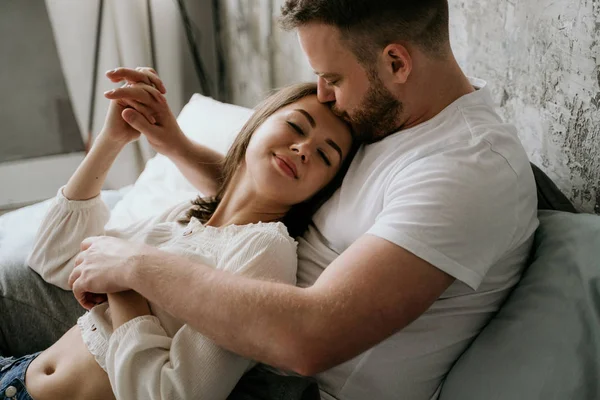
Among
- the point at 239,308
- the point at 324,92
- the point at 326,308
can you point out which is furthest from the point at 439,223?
the point at 324,92

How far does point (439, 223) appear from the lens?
3.13 feet

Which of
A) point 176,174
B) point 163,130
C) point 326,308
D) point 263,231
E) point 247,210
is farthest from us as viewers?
point 176,174

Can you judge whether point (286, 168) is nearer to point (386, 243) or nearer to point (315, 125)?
point (315, 125)

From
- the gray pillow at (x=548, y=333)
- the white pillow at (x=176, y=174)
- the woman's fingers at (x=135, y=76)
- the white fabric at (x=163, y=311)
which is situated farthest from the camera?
the white pillow at (x=176, y=174)

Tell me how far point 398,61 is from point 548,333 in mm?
562

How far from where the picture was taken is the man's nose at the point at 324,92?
1285mm

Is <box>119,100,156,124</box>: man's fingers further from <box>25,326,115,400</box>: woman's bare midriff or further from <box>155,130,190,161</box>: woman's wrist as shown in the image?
<box>25,326,115,400</box>: woman's bare midriff

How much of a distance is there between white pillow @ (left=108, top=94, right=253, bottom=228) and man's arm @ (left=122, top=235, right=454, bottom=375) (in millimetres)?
744

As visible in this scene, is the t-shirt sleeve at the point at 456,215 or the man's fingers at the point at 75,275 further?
the man's fingers at the point at 75,275

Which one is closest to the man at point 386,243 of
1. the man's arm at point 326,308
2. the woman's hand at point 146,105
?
the man's arm at point 326,308

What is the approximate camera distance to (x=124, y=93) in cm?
A: 137

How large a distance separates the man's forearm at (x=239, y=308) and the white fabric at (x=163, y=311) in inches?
3.3

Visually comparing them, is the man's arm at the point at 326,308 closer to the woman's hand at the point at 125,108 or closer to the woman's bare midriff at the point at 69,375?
the woman's bare midriff at the point at 69,375

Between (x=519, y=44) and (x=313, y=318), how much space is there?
2.70ft
